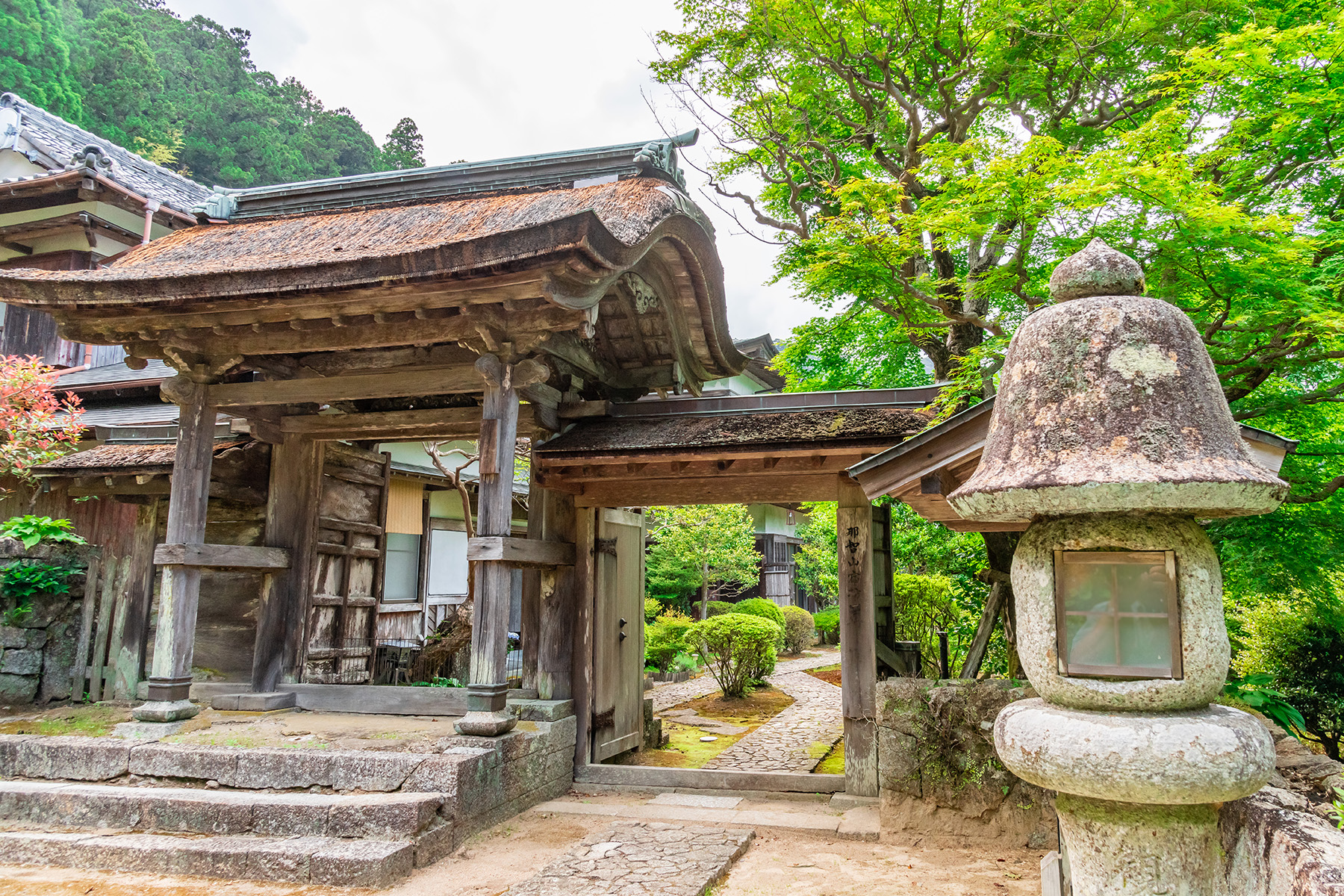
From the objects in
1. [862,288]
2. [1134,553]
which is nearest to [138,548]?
[862,288]

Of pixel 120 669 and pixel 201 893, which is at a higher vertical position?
pixel 120 669

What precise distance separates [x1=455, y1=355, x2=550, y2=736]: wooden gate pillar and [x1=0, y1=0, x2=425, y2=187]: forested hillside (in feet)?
86.3

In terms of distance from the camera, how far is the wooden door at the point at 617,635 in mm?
7875

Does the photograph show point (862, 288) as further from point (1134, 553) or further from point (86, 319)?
point (86, 319)

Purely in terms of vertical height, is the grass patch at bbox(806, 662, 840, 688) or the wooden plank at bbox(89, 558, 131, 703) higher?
the wooden plank at bbox(89, 558, 131, 703)

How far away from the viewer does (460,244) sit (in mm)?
5555

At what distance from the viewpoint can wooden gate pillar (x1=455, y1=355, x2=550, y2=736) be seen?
6.20 meters

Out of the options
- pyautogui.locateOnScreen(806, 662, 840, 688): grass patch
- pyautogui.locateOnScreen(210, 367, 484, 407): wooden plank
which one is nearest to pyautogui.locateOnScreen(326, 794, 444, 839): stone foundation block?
pyautogui.locateOnScreen(210, 367, 484, 407): wooden plank

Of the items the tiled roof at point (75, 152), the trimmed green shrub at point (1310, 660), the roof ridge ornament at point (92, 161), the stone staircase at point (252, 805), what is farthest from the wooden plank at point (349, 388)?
the tiled roof at point (75, 152)

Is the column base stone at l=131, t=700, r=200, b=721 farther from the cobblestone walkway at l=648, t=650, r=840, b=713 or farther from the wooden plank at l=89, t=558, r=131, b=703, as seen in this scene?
the cobblestone walkway at l=648, t=650, r=840, b=713

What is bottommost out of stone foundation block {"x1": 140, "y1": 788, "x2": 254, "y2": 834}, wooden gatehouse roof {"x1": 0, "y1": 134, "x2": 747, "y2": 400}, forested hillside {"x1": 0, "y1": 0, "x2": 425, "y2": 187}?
stone foundation block {"x1": 140, "y1": 788, "x2": 254, "y2": 834}

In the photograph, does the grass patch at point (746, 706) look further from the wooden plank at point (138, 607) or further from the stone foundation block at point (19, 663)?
the stone foundation block at point (19, 663)

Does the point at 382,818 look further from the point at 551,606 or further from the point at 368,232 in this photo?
the point at 368,232

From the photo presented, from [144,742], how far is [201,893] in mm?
1894
